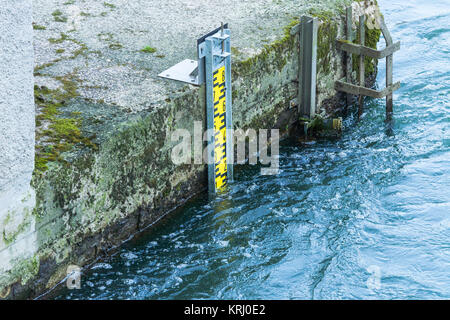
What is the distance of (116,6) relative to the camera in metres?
12.8

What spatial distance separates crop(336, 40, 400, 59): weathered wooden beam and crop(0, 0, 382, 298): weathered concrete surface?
19 centimetres

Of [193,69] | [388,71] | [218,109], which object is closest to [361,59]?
[388,71]

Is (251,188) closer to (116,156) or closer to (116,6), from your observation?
(116,156)

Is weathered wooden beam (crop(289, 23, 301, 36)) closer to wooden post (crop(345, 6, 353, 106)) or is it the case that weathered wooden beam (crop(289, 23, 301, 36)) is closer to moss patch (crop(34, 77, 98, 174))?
wooden post (crop(345, 6, 353, 106))

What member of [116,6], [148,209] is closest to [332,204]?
[148,209]

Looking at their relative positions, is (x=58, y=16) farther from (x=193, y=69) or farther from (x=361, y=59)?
(x=361, y=59)

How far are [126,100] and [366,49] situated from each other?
4906mm

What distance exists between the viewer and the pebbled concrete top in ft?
33.9

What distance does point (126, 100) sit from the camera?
32.7ft

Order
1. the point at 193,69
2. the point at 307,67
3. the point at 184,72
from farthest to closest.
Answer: the point at 307,67 < the point at 184,72 < the point at 193,69

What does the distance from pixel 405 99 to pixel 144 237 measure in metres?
6.70

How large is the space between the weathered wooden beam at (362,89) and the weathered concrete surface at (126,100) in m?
0.24

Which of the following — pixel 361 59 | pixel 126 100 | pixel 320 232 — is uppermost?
pixel 361 59

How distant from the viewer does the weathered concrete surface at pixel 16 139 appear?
23.3 feet
